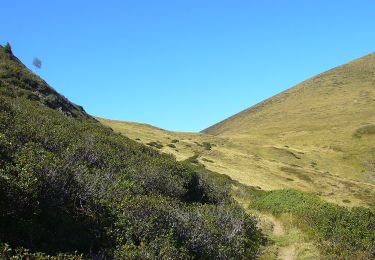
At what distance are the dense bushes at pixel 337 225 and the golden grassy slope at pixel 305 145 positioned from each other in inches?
1086

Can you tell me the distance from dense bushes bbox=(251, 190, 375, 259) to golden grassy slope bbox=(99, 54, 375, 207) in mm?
27579

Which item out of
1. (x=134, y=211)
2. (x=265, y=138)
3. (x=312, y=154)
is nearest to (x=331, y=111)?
(x=265, y=138)

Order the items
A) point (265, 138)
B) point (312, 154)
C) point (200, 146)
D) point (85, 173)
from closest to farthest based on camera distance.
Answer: point (85, 173) < point (200, 146) < point (312, 154) < point (265, 138)

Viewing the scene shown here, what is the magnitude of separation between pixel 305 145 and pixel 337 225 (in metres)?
100.0

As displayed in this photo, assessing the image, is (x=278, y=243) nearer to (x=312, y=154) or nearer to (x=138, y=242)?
(x=138, y=242)

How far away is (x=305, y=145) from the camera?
395ft

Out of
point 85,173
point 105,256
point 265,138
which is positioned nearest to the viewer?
point 105,256

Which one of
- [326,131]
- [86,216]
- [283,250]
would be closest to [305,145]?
[326,131]

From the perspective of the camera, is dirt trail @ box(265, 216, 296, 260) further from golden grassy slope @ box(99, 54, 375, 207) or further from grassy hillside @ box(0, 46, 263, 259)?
golden grassy slope @ box(99, 54, 375, 207)

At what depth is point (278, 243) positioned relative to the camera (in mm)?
Answer: 23266

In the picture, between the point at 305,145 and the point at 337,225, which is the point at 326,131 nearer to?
the point at 305,145

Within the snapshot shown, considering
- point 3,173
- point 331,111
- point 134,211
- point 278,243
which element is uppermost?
point 331,111

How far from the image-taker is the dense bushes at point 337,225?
2014cm

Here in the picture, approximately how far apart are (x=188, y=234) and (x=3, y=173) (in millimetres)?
7283
